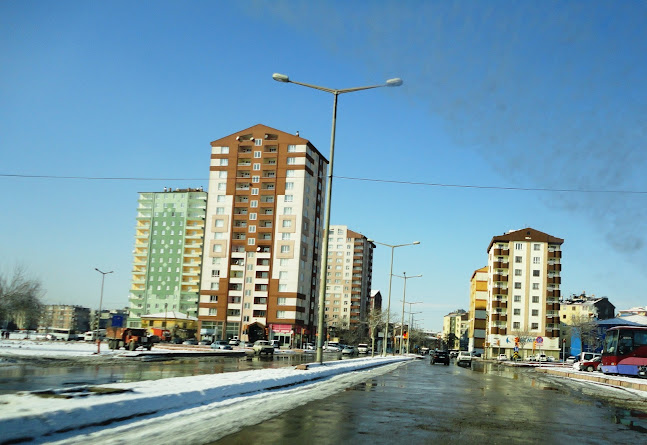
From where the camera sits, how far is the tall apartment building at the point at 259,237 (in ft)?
345

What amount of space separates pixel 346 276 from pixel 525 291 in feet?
260

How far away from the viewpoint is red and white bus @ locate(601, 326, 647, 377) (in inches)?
1460

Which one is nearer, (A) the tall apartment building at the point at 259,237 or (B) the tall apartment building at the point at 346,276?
(A) the tall apartment building at the point at 259,237

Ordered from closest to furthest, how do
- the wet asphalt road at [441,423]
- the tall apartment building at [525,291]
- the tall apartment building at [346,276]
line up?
1. the wet asphalt road at [441,423]
2. the tall apartment building at [525,291]
3. the tall apartment building at [346,276]

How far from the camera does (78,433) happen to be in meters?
7.69

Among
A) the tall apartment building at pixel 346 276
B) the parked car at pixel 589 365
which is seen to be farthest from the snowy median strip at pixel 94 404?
the tall apartment building at pixel 346 276

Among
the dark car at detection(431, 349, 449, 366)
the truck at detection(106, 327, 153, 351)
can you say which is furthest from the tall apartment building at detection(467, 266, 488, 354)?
the truck at detection(106, 327, 153, 351)

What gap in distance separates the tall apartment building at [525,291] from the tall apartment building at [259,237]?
41275 mm

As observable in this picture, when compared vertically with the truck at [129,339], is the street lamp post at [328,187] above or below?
above

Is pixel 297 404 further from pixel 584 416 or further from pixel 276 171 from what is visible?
pixel 276 171

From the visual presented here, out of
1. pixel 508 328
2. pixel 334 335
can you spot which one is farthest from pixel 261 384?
pixel 334 335

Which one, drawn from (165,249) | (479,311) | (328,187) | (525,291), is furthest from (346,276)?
(328,187)

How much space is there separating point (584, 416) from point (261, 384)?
785cm

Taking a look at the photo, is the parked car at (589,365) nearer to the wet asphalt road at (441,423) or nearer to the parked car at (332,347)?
the wet asphalt road at (441,423)
